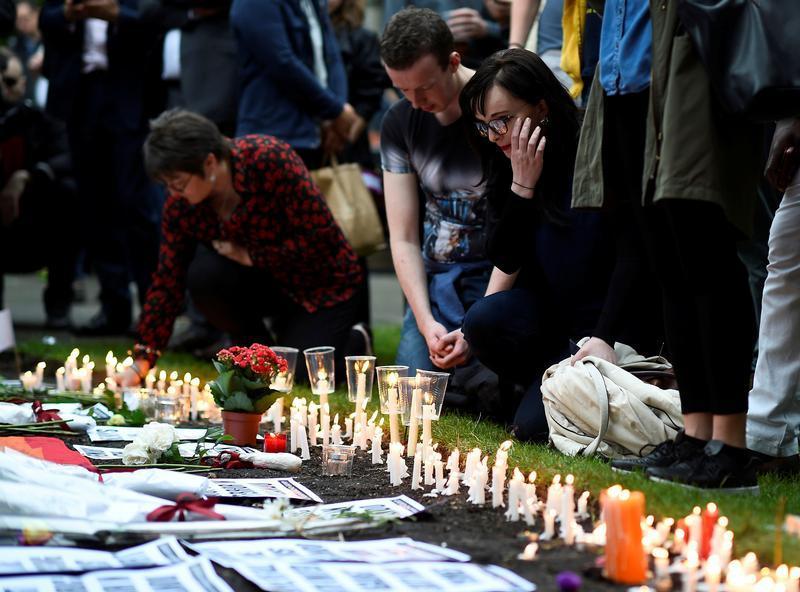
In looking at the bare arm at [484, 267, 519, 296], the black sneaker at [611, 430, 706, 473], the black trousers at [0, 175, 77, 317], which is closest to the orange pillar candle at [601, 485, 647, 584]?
the black sneaker at [611, 430, 706, 473]

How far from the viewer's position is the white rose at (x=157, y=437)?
4.20 meters

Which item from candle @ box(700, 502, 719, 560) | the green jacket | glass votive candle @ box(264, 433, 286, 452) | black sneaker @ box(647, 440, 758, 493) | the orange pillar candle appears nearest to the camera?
the orange pillar candle

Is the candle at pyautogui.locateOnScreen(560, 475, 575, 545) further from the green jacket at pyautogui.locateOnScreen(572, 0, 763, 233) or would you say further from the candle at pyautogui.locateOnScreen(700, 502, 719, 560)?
the green jacket at pyautogui.locateOnScreen(572, 0, 763, 233)

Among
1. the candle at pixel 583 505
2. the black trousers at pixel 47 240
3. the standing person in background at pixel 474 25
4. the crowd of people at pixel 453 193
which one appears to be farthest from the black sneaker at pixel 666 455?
the black trousers at pixel 47 240

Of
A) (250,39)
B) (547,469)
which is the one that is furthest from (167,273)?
(547,469)

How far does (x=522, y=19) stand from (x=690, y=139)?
258 cm

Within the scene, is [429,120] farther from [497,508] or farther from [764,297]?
[497,508]

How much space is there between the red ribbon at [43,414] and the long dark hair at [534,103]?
78.3 inches

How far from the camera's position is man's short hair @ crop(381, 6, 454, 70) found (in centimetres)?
517

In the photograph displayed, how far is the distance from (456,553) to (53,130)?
7.71 metres

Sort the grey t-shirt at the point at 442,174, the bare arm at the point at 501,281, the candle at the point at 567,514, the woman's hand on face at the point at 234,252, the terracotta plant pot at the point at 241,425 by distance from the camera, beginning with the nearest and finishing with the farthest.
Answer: the candle at the point at 567,514
the terracotta plant pot at the point at 241,425
the bare arm at the point at 501,281
the grey t-shirt at the point at 442,174
the woman's hand on face at the point at 234,252

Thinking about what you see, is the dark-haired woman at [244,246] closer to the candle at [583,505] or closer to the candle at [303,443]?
the candle at [303,443]

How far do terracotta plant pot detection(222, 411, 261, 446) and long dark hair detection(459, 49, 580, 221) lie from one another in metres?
1.34

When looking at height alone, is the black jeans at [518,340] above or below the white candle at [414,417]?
above
